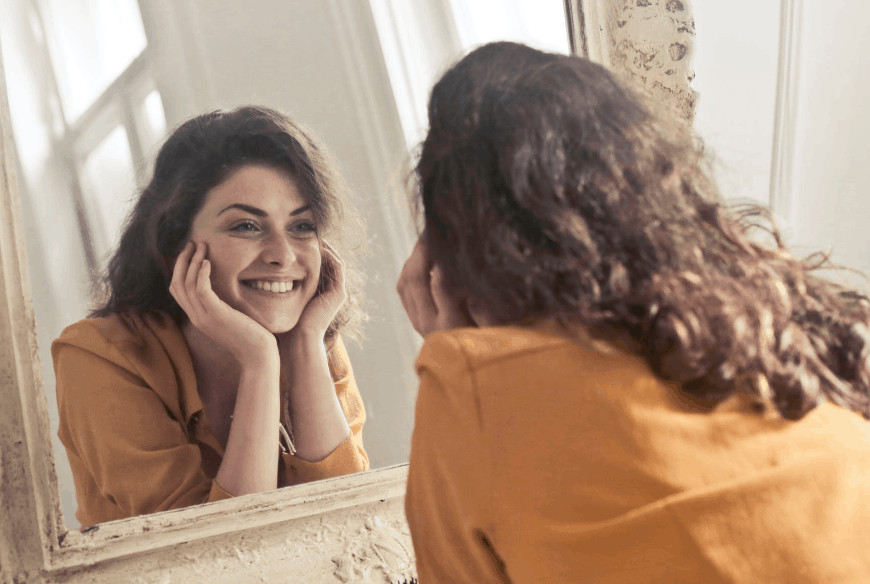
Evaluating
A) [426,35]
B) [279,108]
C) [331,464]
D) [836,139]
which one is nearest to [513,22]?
[426,35]

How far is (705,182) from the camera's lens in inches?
33.1

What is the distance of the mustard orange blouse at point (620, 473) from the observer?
629mm

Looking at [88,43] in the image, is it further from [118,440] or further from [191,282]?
[118,440]

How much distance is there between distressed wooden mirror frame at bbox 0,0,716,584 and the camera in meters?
0.97

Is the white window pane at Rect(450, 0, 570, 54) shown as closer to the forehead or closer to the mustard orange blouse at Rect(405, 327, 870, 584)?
the forehead

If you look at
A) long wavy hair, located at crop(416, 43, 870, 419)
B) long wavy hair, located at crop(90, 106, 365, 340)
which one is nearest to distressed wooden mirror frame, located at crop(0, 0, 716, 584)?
long wavy hair, located at crop(90, 106, 365, 340)

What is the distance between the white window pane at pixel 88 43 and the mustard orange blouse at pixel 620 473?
662 mm

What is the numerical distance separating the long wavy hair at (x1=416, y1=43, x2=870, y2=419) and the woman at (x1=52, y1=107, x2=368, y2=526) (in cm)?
36

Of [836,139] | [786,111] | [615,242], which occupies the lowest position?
[836,139]

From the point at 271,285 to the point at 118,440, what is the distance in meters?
0.30

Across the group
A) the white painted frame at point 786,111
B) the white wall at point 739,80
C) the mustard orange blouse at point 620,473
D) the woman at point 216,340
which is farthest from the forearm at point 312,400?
the white painted frame at point 786,111

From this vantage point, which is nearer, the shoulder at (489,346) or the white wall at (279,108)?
the shoulder at (489,346)

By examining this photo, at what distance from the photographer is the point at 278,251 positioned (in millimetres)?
1128

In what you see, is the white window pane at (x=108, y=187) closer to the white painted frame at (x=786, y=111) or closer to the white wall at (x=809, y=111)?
the white wall at (x=809, y=111)
